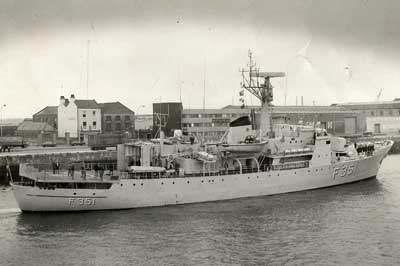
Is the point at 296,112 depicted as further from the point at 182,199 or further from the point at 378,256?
the point at 378,256

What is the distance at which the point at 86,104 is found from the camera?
5638 cm

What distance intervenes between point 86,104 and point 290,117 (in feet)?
86.0

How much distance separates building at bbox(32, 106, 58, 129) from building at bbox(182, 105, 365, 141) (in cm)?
1631

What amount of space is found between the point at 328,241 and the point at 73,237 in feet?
35.4

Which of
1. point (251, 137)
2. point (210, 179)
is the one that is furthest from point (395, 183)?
point (210, 179)

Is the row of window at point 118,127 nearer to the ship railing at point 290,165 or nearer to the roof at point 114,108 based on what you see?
A: the roof at point 114,108

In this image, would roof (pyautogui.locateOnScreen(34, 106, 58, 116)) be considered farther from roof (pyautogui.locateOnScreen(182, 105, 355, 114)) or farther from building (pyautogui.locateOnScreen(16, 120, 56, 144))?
roof (pyautogui.locateOnScreen(182, 105, 355, 114))

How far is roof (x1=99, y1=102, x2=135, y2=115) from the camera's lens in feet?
193

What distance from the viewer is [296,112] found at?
63531 millimetres

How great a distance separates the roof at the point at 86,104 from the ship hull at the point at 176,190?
3290cm

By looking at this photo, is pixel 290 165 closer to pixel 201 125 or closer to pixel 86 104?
pixel 201 125

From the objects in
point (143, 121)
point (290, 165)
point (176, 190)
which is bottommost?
point (176, 190)

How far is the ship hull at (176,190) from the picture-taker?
23859mm

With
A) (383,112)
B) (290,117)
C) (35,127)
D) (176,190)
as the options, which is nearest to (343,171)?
(176,190)
